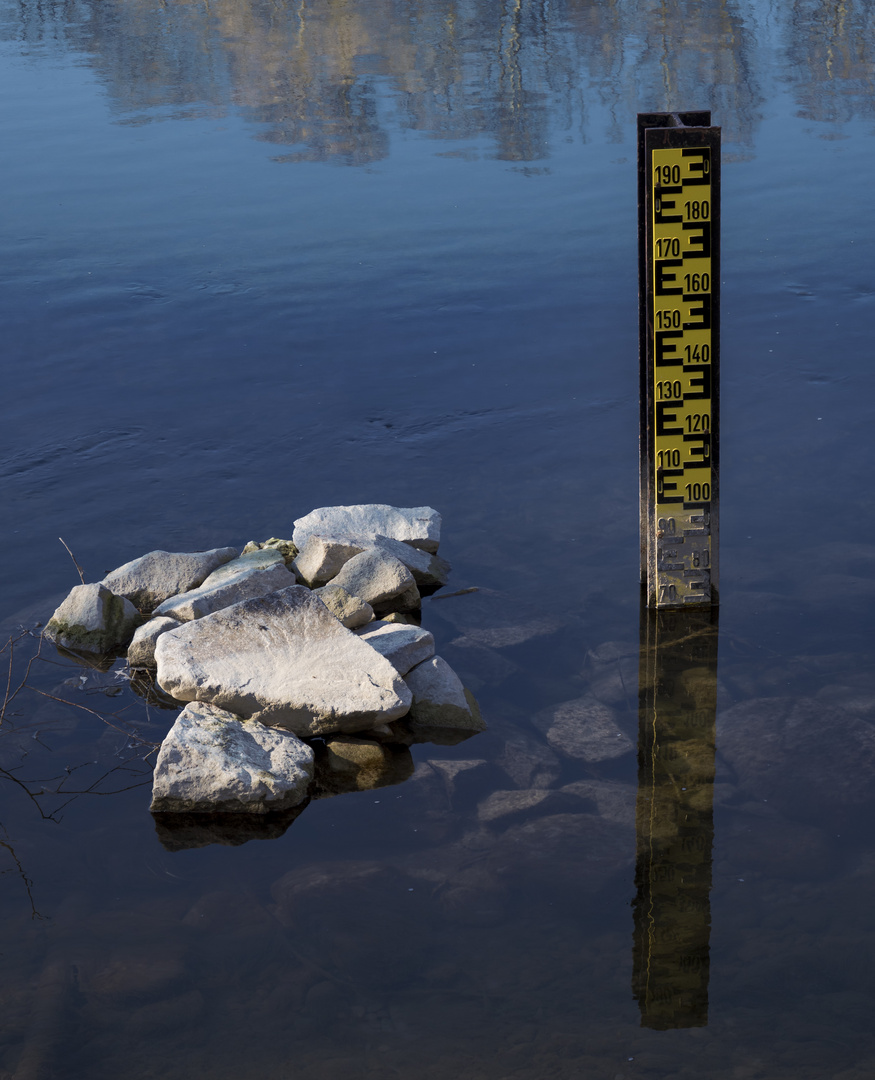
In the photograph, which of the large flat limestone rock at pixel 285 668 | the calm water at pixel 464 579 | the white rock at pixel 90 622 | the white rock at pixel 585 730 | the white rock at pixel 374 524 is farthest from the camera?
the white rock at pixel 374 524

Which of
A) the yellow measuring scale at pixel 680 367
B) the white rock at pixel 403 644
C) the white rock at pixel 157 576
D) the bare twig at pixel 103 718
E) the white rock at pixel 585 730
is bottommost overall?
the white rock at pixel 585 730

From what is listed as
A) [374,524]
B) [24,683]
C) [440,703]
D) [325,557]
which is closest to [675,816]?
[440,703]

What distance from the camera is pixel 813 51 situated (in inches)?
706

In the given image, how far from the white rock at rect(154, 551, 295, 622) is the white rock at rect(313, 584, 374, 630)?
23 centimetres

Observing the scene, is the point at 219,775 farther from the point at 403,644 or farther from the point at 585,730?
the point at 585,730

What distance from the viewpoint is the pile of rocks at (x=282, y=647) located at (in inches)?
170

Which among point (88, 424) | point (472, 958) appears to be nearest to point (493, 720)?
point (472, 958)

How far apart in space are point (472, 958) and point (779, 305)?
21.6 feet

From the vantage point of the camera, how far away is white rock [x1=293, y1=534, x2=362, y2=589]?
18.2ft

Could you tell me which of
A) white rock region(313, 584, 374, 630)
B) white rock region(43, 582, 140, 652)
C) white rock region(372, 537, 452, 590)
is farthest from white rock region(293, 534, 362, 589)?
white rock region(43, 582, 140, 652)

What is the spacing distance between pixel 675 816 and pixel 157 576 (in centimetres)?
275

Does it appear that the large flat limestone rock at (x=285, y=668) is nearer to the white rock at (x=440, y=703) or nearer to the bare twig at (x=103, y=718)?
the white rock at (x=440, y=703)

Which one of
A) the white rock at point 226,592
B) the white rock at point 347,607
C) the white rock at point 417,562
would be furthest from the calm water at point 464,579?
the white rock at point 226,592

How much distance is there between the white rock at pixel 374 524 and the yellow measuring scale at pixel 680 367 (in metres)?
1.10
